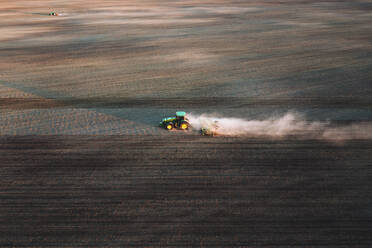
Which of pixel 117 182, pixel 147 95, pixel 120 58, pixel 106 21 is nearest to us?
pixel 117 182

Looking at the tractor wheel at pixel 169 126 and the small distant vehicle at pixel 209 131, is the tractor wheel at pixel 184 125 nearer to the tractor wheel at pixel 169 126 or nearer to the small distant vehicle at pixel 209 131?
the tractor wheel at pixel 169 126

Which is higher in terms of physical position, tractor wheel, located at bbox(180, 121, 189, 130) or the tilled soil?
tractor wheel, located at bbox(180, 121, 189, 130)

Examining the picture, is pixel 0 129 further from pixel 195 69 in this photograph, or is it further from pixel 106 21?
pixel 106 21

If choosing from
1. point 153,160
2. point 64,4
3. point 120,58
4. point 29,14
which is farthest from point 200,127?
point 64,4

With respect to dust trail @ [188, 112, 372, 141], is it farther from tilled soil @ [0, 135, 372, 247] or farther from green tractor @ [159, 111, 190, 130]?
tilled soil @ [0, 135, 372, 247]

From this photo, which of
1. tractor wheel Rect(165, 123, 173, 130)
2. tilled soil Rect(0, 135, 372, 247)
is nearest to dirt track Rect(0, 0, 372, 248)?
tilled soil Rect(0, 135, 372, 247)

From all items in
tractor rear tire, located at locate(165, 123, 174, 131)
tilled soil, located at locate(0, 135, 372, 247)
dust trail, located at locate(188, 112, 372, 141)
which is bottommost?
tilled soil, located at locate(0, 135, 372, 247)
